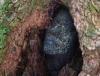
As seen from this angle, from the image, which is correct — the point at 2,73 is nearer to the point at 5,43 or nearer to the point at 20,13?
the point at 5,43

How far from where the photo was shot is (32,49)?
3410mm

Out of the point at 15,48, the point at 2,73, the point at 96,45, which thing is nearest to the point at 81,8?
the point at 96,45

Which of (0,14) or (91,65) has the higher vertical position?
(0,14)

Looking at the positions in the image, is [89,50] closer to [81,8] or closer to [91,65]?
[91,65]

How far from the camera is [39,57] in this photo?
135 inches

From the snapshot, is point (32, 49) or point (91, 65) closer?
point (91, 65)

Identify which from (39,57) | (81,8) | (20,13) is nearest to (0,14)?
(20,13)

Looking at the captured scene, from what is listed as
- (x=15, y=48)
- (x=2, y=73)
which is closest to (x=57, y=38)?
(x=15, y=48)

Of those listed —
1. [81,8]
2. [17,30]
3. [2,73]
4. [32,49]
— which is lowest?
[2,73]

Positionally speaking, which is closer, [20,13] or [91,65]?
[91,65]

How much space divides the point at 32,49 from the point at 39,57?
0.13 metres

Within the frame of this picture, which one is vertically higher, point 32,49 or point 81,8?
point 81,8

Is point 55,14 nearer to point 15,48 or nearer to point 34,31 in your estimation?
point 34,31

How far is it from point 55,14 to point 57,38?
32cm
